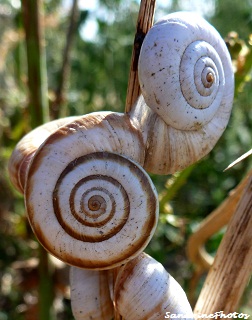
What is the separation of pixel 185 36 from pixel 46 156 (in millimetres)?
167

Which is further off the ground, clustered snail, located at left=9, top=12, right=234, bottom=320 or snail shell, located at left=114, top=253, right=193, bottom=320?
clustered snail, located at left=9, top=12, right=234, bottom=320

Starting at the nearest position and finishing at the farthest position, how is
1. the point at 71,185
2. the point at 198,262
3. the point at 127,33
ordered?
the point at 71,185
the point at 198,262
the point at 127,33

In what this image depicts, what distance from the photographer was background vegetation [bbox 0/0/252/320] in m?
1.24

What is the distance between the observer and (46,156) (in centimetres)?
51

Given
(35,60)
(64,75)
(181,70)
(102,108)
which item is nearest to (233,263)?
(181,70)

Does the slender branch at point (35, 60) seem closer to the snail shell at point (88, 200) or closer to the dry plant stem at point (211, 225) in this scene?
the dry plant stem at point (211, 225)

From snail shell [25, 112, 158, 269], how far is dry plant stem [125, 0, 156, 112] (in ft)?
0.20

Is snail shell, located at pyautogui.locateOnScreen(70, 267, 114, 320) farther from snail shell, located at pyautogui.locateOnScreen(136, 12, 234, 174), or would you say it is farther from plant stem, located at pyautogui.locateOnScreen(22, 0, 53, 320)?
plant stem, located at pyautogui.locateOnScreen(22, 0, 53, 320)

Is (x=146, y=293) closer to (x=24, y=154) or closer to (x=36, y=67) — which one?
(x=24, y=154)

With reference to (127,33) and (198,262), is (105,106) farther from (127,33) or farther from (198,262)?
(198,262)

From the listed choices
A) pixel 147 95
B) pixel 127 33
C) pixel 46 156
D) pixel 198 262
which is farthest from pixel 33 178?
pixel 127 33

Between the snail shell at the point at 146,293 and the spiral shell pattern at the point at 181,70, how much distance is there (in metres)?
0.14

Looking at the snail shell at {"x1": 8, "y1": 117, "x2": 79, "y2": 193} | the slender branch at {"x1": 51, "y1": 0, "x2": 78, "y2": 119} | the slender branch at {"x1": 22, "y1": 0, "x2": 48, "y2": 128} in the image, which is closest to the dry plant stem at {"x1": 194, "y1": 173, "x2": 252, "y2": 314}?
the snail shell at {"x1": 8, "y1": 117, "x2": 79, "y2": 193}

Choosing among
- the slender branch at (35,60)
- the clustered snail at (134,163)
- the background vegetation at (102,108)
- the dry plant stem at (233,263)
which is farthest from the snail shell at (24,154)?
the background vegetation at (102,108)
